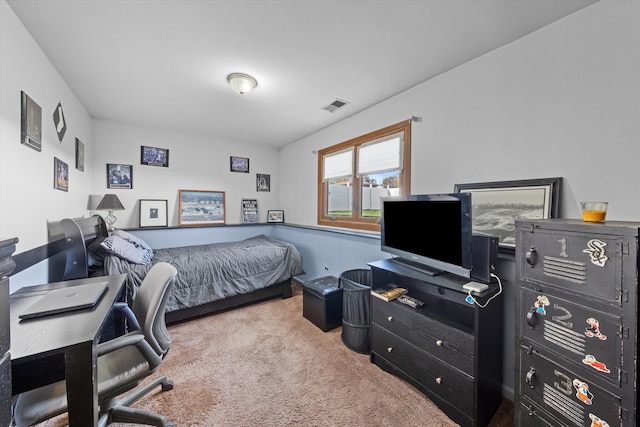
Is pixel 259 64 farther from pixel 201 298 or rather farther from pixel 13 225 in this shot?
pixel 201 298

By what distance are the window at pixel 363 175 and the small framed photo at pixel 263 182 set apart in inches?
57.3

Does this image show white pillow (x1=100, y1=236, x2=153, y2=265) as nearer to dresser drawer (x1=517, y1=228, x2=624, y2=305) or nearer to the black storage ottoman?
the black storage ottoman

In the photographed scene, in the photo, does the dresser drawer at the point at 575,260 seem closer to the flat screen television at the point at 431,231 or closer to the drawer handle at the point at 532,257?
the drawer handle at the point at 532,257

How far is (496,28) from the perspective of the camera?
5.41ft

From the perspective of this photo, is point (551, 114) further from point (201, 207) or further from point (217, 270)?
point (201, 207)

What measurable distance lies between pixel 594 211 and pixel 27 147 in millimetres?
3413

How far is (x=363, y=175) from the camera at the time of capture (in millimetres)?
3141

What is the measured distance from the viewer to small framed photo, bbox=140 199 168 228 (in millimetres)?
3719

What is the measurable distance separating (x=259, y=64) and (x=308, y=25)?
617 mm

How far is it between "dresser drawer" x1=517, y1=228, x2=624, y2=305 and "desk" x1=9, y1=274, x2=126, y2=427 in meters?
2.09

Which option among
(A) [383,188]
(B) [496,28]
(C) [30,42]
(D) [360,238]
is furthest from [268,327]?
(B) [496,28]

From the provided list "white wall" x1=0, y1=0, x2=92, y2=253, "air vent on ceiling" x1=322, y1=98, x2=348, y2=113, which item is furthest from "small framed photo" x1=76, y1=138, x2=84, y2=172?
"air vent on ceiling" x1=322, y1=98, x2=348, y2=113

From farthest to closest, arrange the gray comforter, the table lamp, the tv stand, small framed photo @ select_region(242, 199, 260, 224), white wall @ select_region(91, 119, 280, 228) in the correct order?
small framed photo @ select_region(242, 199, 260, 224) < white wall @ select_region(91, 119, 280, 228) < the table lamp < the gray comforter < the tv stand

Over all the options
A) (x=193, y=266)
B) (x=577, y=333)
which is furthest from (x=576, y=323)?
(x=193, y=266)
